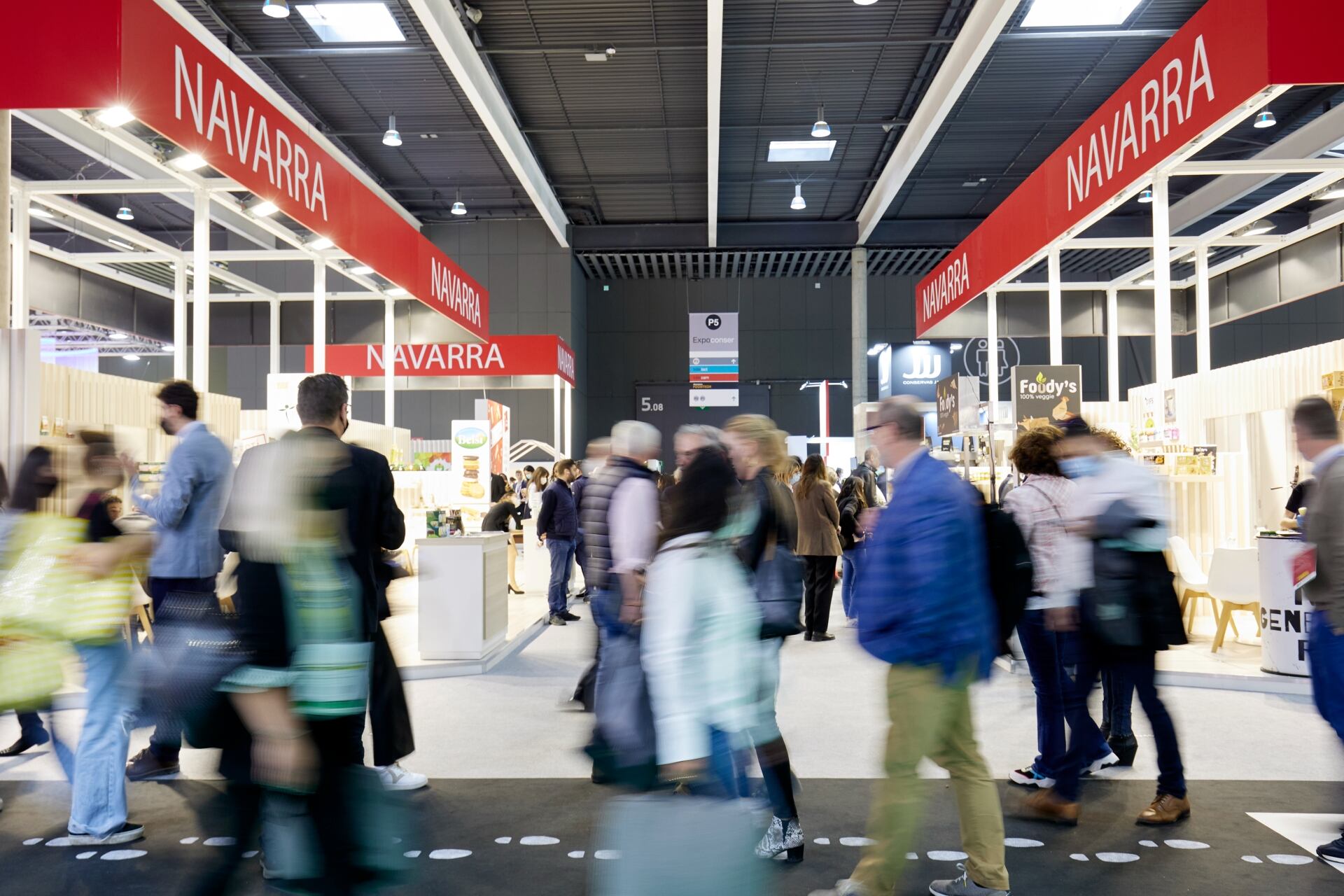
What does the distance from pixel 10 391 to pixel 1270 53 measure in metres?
6.13

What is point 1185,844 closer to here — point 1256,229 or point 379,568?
point 379,568

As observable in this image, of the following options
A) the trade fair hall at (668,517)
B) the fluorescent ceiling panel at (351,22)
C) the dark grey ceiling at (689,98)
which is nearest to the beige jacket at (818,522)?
the trade fair hall at (668,517)

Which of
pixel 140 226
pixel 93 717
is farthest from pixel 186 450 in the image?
pixel 140 226

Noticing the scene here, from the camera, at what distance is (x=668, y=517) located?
213 cm

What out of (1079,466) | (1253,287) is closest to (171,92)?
(1079,466)

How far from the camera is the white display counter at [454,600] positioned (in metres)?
6.25

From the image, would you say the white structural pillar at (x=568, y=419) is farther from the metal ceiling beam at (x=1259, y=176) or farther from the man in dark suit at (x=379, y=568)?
the man in dark suit at (x=379, y=568)

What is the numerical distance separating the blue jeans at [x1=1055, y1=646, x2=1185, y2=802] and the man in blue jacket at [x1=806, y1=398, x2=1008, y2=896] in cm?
95

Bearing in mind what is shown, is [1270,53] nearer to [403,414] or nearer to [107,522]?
[107,522]

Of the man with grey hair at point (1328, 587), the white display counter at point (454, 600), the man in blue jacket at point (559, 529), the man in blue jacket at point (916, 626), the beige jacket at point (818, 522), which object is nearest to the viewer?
the man in blue jacket at point (916, 626)

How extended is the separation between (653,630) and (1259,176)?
1379cm

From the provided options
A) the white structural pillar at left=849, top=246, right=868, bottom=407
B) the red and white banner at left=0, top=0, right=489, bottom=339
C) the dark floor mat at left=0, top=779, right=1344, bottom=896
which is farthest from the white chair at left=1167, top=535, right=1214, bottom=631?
the white structural pillar at left=849, top=246, right=868, bottom=407

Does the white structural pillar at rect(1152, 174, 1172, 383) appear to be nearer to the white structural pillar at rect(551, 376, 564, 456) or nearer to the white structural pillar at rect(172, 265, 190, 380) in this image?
the white structural pillar at rect(172, 265, 190, 380)

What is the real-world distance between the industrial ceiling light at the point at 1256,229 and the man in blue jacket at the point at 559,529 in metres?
8.28
